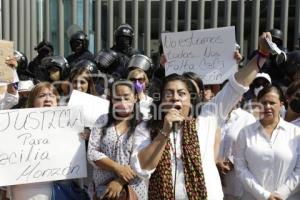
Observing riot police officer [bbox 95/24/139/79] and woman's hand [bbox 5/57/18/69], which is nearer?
woman's hand [bbox 5/57/18/69]

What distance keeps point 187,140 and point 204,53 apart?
1536 millimetres

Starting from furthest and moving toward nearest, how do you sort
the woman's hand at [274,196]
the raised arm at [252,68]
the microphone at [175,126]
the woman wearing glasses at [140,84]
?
the woman wearing glasses at [140,84], the woman's hand at [274,196], the raised arm at [252,68], the microphone at [175,126]

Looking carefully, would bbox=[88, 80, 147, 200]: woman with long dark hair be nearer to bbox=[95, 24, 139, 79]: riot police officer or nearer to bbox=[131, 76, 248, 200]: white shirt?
bbox=[131, 76, 248, 200]: white shirt

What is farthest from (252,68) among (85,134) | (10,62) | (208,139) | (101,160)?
(10,62)

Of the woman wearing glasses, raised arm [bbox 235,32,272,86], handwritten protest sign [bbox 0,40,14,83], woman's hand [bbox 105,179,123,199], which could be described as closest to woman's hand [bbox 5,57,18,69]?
handwritten protest sign [bbox 0,40,14,83]

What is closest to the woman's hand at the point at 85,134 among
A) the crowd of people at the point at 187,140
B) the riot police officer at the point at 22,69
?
the crowd of people at the point at 187,140

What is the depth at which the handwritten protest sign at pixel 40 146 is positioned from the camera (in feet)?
10.6

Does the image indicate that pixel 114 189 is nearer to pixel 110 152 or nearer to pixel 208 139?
pixel 110 152

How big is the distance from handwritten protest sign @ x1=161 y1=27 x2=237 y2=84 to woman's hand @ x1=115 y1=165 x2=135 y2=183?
129cm

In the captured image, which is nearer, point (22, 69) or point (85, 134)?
point (85, 134)

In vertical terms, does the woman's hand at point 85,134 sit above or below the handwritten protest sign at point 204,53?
below

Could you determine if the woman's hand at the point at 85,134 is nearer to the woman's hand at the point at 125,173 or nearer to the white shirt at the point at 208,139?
the woman's hand at the point at 125,173

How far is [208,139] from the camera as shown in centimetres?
278

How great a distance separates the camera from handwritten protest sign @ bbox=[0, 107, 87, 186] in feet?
10.6
